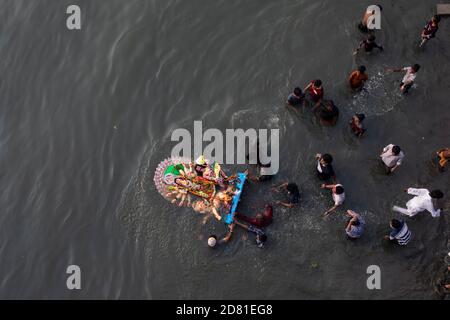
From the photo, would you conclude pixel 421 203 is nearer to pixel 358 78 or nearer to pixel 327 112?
pixel 327 112

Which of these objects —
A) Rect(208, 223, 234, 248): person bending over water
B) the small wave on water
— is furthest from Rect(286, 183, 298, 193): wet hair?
the small wave on water

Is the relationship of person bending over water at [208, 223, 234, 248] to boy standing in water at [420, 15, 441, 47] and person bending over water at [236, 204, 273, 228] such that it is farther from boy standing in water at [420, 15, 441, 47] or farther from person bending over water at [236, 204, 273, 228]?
boy standing in water at [420, 15, 441, 47]

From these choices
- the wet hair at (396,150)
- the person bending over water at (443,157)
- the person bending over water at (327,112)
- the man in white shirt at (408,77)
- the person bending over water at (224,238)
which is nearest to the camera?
the wet hair at (396,150)

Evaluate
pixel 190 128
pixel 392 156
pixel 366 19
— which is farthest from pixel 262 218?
pixel 366 19

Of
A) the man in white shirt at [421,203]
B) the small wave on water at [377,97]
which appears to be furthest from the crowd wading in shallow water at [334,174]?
the small wave on water at [377,97]

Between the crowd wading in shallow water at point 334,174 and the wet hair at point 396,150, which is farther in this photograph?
the wet hair at point 396,150

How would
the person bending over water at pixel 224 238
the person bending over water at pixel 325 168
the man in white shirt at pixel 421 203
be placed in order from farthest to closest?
the person bending over water at pixel 224 238, the person bending over water at pixel 325 168, the man in white shirt at pixel 421 203

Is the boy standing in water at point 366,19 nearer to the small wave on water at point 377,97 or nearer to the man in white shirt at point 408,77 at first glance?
the small wave on water at point 377,97
